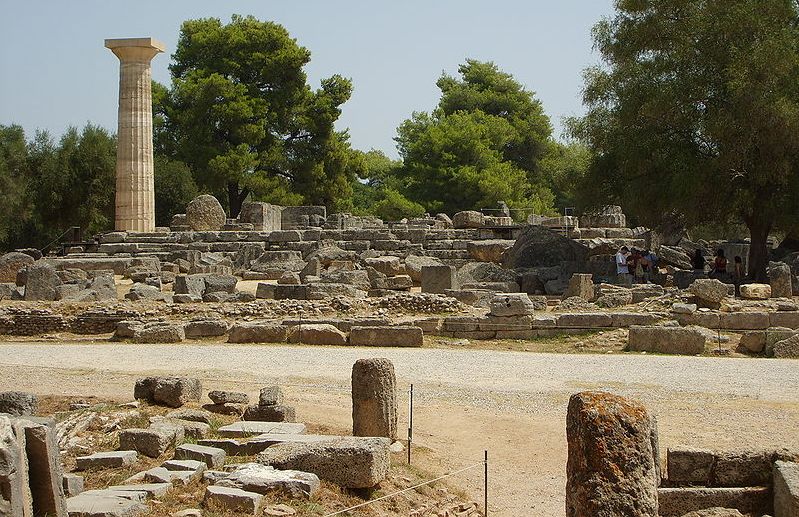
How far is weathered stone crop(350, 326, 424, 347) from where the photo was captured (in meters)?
17.0

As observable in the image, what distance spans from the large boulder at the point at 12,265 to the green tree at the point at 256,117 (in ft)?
61.2

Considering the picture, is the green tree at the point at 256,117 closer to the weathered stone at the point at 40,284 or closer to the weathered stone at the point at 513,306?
the weathered stone at the point at 40,284

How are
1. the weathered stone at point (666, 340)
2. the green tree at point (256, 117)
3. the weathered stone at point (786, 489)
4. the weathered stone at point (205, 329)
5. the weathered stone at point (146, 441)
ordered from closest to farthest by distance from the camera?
1. the weathered stone at point (786, 489)
2. the weathered stone at point (146, 441)
3. the weathered stone at point (666, 340)
4. the weathered stone at point (205, 329)
5. the green tree at point (256, 117)

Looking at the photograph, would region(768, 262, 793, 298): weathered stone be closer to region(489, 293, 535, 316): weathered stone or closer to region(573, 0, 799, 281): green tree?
region(573, 0, 799, 281): green tree

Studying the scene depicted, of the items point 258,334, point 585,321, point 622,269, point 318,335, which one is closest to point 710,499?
point 585,321

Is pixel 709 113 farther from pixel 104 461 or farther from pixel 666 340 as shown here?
pixel 104 461

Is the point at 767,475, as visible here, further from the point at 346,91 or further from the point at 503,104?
the point at 503,104

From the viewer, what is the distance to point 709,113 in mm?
23516

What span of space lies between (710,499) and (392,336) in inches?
376

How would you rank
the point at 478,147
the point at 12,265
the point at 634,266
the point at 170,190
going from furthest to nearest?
1. the point at 478,147
2. the point at 170,190
3. the point at 12,265
4. the point at 634,266

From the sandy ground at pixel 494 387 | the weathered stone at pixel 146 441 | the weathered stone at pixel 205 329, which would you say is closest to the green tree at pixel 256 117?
the weathered stone at pixel 205 329

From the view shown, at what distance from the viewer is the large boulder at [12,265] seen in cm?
2789

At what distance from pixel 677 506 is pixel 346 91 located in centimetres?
4348

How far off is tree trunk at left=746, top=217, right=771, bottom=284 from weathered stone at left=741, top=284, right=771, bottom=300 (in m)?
2.93
